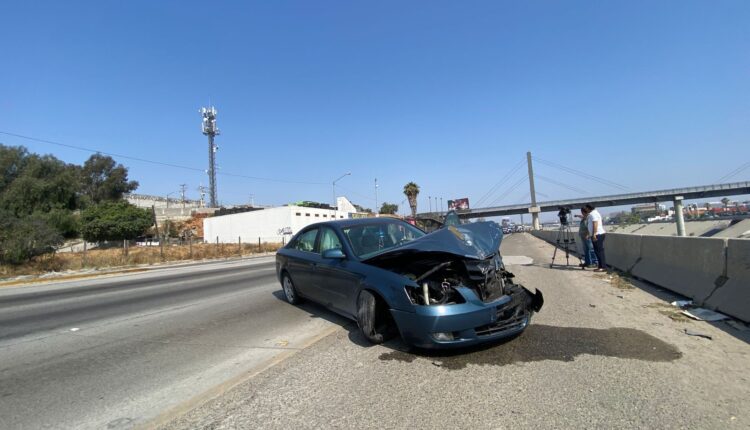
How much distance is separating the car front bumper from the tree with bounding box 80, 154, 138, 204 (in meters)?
101

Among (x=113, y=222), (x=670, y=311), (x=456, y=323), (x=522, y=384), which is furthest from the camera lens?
(x=113, y=222)

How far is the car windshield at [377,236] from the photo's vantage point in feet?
18.3

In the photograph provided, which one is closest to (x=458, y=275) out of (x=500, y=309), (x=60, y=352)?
(x=500, y=309)

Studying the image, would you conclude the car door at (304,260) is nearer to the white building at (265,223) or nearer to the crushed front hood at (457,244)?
the crushed front hood at (457,244)

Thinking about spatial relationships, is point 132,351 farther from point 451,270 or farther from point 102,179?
point 102,179

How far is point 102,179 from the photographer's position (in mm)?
89438

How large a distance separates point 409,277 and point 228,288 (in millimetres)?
7883

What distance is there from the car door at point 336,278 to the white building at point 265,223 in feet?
173

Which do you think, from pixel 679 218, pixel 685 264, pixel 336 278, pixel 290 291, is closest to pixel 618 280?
pixel 685 264

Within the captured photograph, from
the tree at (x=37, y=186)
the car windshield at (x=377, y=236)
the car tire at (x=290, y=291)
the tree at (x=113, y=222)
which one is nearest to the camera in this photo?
the car windshield at (x=377, y=236)

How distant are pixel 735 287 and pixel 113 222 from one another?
72877mm

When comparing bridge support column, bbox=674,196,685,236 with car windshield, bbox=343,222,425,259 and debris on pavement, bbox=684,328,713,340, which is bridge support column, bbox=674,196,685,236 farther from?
car windshield, bbox=343,222,425,259

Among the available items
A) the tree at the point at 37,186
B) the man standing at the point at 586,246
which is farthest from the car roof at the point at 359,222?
the tree at the point at 37,186

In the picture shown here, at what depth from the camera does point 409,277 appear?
4.38 m
